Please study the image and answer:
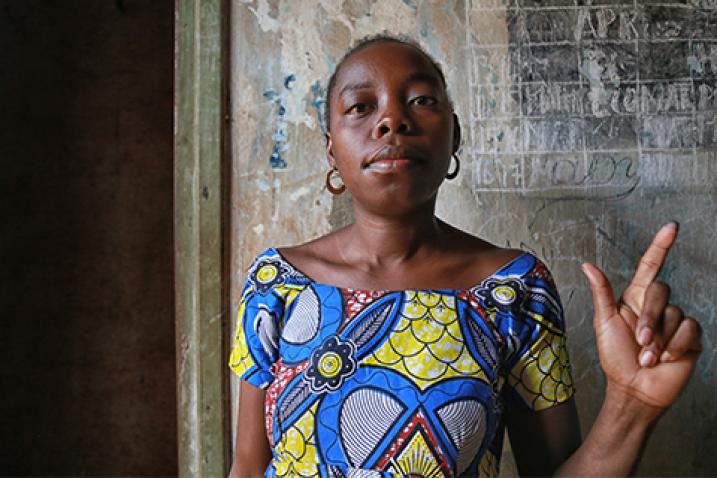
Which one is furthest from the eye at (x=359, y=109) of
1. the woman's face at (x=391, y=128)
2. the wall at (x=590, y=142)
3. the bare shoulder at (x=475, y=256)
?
the wall at (x=590, y=142)

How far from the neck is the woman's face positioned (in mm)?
48

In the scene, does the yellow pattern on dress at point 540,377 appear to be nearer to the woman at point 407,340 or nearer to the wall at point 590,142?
the woman at point 407,340

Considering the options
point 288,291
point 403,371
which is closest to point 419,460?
point 403,371

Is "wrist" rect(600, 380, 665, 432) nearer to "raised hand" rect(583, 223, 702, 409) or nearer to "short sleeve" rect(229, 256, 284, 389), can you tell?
"raised hand" rect(583, 223, 702, 409)

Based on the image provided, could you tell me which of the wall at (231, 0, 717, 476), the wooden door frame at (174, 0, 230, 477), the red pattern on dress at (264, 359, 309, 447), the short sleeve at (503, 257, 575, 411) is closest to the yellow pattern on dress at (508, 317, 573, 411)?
the short sleeve at (503, 257, 575, 411)

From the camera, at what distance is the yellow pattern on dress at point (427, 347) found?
980 millimetres

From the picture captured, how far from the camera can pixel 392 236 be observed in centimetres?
114

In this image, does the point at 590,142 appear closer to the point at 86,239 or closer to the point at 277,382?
the point at 277,382

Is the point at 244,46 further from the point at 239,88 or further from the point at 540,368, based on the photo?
the point at 540,368

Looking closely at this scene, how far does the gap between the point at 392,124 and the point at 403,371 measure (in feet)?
1.23

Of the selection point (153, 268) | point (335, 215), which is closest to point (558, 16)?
point (335, 215)

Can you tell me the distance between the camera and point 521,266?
43.2 inches

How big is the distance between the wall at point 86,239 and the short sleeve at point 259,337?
59.4 inches

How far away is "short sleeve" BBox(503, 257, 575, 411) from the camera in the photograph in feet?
3.42
